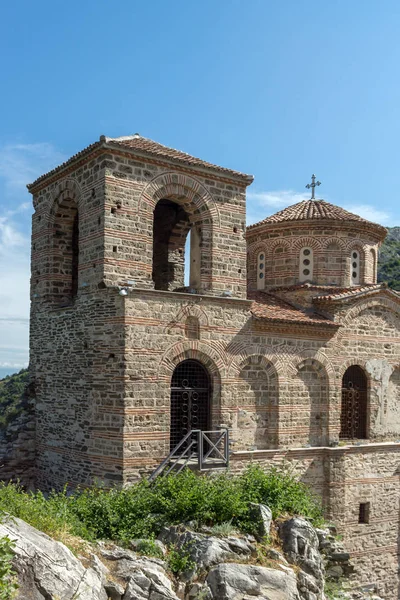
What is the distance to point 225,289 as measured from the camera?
46.6 feet

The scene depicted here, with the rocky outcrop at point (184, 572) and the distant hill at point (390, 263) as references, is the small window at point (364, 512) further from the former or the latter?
the distant hill at point (390, 263)

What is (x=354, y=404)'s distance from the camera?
16.7 m

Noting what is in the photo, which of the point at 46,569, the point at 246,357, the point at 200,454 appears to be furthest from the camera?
the point at 246,357

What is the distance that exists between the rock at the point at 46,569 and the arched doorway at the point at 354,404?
10.2 metres

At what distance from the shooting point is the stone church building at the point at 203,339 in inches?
500

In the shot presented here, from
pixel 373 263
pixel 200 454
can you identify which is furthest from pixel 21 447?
pixel 373 263

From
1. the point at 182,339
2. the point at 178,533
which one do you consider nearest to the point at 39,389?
the point at 182,339

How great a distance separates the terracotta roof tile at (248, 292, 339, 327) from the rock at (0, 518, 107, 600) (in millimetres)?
7974

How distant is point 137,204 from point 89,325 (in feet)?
9.68

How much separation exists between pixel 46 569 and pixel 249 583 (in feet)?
12.2

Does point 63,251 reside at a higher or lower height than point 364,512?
higher

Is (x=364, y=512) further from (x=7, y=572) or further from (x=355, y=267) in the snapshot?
(x=7, y=572)

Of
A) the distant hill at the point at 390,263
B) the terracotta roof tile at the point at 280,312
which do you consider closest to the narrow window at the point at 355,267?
the terracotta roof tile at the point at 280,312

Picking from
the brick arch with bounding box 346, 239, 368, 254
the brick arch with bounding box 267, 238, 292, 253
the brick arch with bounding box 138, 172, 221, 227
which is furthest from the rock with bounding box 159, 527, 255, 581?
the brick arch with bounding box 346, 239, 368, 254
